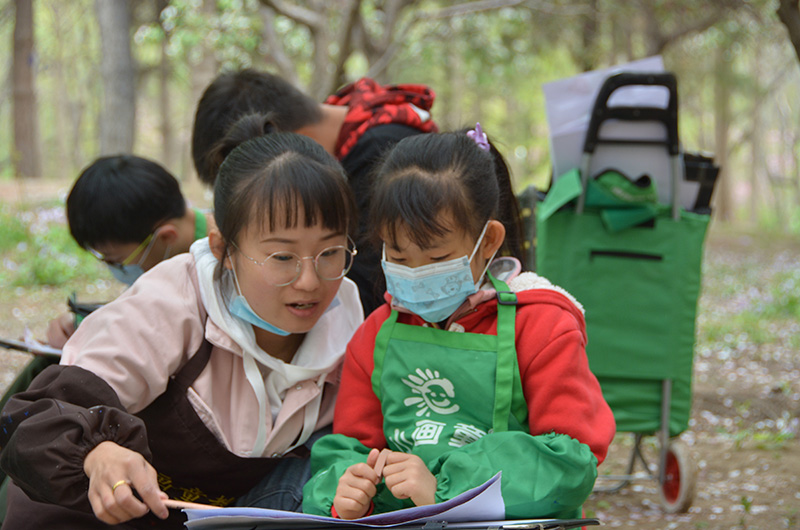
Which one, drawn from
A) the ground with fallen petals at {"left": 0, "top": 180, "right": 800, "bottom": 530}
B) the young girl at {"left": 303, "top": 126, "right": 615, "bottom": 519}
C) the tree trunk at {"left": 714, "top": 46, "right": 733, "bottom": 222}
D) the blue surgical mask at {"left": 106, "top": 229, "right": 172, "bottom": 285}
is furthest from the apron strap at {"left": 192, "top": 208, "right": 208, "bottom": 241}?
the tree trunk at {"left": 714, "top": 46, "right": 733, "bottom": 222}

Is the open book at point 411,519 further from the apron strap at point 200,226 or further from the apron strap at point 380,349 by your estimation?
the apron strap at point 200,226

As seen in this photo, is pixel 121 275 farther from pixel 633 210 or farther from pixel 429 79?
pixel 429 79

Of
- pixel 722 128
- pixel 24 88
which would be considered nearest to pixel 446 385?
pixel 24 88

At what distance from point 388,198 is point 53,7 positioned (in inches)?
677

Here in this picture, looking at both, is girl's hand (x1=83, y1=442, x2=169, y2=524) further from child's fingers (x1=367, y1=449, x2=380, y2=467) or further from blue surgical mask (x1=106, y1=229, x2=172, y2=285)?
blue surgical mask (x1=106, y1=229, x2=172, y2=285)

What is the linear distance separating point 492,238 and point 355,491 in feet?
2.12

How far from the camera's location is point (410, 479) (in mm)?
1490

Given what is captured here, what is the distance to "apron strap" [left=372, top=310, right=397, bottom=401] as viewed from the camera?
178 cm

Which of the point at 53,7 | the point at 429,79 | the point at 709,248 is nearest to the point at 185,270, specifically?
the point at 709,248

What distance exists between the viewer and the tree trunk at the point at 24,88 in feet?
38.1

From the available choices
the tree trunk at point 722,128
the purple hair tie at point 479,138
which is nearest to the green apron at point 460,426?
the purple hair tie at point 479,138

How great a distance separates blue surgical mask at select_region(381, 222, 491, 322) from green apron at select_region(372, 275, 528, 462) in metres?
0.06

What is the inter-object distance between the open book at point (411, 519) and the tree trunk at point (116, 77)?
682 centimetres

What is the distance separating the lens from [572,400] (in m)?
1.60
